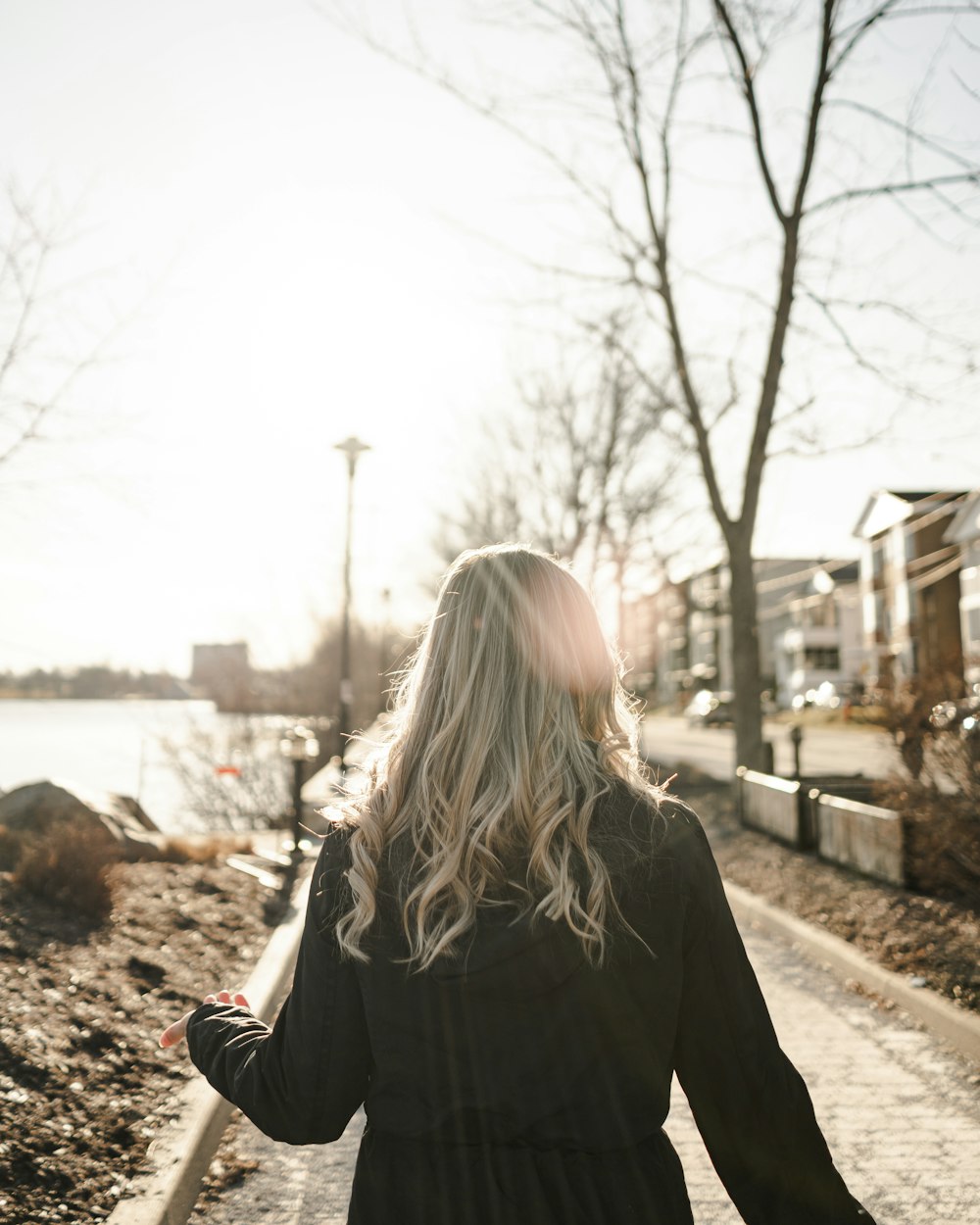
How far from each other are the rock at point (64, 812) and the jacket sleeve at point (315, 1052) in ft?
23.6

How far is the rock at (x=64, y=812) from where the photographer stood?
9.01 metres

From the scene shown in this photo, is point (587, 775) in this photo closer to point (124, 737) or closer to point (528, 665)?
point (528, 665)

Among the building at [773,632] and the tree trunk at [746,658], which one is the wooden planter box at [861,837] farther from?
the building at [773,632]

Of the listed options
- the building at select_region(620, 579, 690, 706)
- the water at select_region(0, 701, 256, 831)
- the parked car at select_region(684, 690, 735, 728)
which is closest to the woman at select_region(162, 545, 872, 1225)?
the water at select_region(0, 701, 256, 831)

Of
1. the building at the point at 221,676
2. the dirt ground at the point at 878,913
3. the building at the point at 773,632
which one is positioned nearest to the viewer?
the dirt ground at the point at 878,913

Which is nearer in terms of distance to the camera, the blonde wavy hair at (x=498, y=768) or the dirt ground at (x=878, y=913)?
the blonde wavy hair at (x=498, y=768)

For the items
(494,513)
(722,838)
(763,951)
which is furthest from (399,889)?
(494,513)

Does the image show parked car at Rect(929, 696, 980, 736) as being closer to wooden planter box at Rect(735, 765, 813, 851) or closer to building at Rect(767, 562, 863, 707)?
wooden planter box at Rect(735, 765, 813, 851)

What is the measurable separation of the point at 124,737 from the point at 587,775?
2414 centimetres

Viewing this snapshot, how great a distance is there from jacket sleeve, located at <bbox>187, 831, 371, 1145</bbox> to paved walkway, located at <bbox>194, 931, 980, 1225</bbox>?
2.29m

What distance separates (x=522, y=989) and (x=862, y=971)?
216 inches

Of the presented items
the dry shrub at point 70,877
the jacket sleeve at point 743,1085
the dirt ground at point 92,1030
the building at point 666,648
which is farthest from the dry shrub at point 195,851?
the building at point 666,648

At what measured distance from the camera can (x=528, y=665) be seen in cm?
182

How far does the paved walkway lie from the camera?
3799 mm
